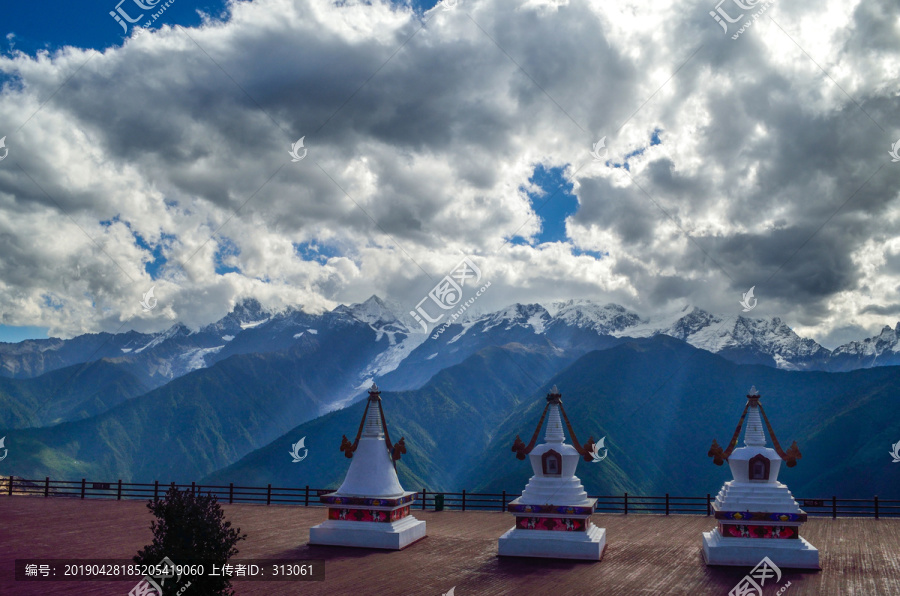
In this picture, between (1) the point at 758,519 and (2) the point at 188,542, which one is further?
(1) the point at 758,519

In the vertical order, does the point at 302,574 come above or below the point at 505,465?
above

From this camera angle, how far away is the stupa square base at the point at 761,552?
1662 cm

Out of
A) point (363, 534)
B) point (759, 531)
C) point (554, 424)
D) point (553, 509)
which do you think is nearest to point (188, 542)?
point (363, 534)

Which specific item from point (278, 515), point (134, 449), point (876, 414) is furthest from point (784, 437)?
point (134, 449)

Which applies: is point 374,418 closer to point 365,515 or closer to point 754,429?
point 365,515

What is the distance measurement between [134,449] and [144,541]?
575 feet

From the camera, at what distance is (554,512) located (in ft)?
59.3

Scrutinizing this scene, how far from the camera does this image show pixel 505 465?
129 m

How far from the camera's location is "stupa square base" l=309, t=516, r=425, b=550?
19.0 metres

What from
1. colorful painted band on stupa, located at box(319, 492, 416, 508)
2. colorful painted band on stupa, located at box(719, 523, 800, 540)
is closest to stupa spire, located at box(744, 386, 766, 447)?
colorful painted band on stupa, located at box(719, 523, 800, 540)

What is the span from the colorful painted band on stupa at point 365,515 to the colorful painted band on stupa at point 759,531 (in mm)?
9226

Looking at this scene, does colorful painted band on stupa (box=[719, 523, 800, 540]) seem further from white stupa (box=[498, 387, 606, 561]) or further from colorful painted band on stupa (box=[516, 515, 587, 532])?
colorful painted band on stupa (box=[516, 515, 587, 532])

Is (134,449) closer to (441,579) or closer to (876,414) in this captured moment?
(876,414)

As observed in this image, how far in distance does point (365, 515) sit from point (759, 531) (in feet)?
35.8
